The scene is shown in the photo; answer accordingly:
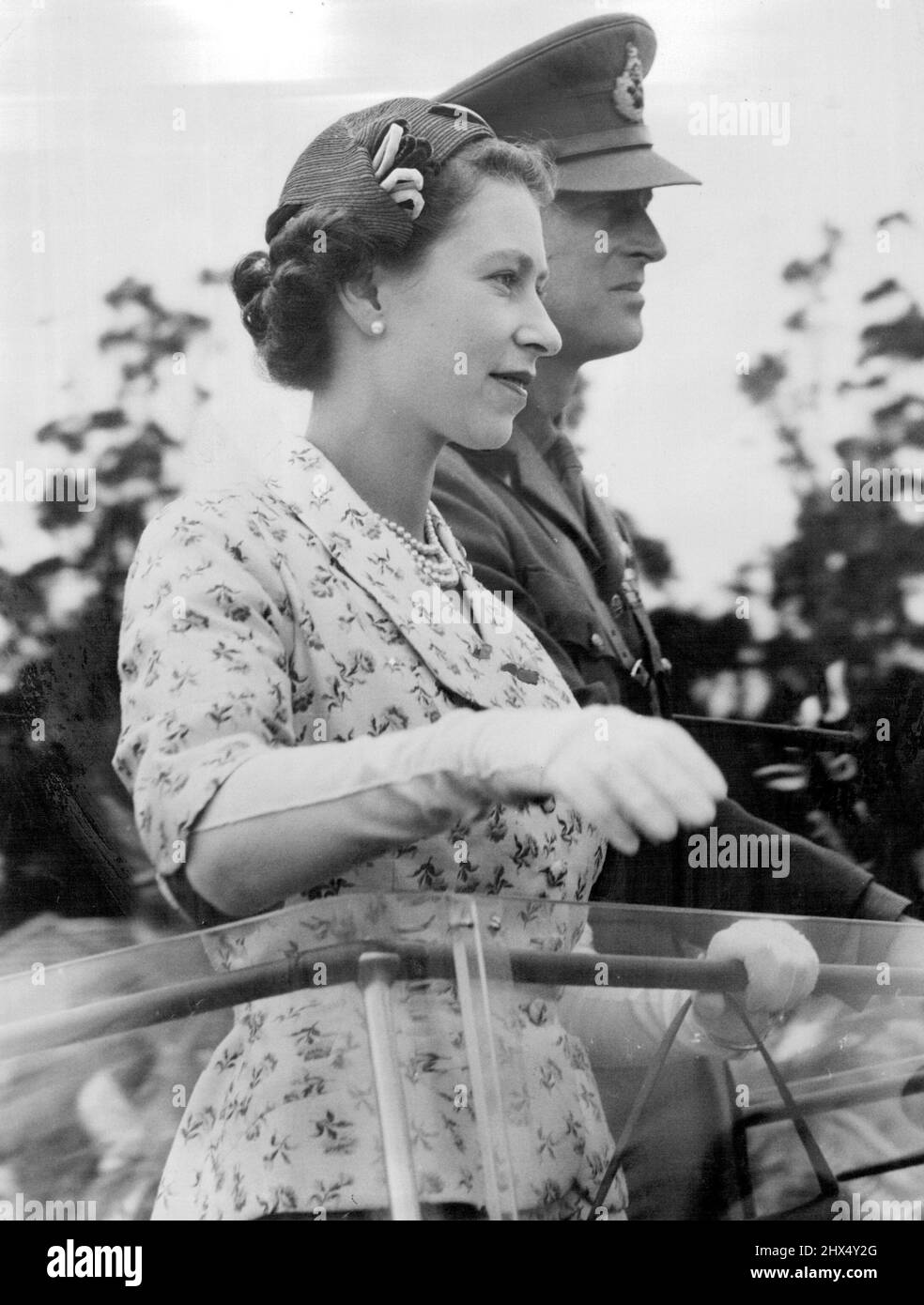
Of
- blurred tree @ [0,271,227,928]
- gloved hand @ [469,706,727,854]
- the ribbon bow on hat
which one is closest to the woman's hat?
the ribbon bow on hat

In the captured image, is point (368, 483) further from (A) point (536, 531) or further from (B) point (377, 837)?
(B) point (377, 837)

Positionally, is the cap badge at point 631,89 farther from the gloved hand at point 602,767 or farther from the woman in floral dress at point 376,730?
the gloved hand at point 602,767

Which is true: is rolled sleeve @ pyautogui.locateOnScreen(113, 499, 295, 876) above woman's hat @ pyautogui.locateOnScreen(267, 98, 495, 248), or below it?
below

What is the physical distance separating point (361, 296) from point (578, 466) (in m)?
0.43

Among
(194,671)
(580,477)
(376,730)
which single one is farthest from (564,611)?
(194,671)

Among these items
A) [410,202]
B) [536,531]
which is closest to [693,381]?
[536,531]

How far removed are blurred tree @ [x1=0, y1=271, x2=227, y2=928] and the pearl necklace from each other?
14.8 inches

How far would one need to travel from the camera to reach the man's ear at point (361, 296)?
2.15 metres

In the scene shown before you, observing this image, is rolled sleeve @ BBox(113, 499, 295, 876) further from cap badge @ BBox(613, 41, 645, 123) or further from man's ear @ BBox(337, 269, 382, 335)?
cap badge @ BBox(613, 41, 645, 123)

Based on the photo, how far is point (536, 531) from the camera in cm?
236

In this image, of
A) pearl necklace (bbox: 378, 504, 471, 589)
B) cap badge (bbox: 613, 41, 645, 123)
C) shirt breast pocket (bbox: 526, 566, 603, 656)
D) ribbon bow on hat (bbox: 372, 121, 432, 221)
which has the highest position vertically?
cap badge (bbox: 613, 41, 645, 123)

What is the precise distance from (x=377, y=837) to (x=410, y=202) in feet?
2.78

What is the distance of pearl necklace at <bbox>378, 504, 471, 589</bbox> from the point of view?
214 centimetres

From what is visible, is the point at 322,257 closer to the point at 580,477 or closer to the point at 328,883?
the point at 580,477
